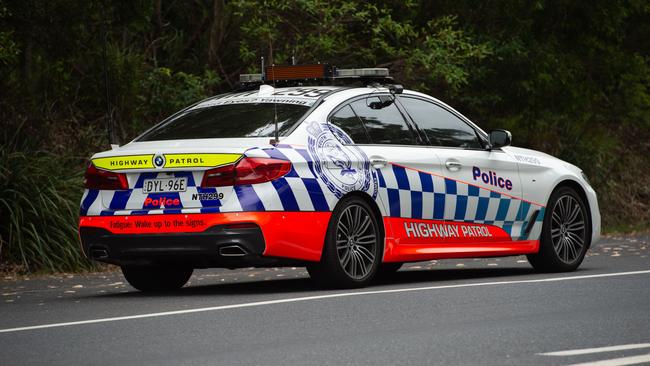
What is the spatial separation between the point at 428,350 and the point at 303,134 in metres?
3.29

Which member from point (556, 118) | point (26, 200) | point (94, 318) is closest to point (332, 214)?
point (94, 318)

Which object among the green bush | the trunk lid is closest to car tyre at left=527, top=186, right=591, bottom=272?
the trunk lid

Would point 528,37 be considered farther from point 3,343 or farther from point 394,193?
point 3,343

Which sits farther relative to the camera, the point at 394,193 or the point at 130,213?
the point at 394,193

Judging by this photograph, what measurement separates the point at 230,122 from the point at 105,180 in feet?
3.36

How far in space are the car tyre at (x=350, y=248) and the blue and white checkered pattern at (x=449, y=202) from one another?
233mm

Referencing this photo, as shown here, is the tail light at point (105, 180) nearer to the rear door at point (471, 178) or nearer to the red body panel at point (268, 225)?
the red body panel at point (268, 225)

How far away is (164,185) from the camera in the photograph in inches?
371

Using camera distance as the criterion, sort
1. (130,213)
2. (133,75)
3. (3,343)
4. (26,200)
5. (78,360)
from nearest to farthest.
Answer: (78,360) < (3,343) < (130,213) < (26,200) < (133,75)

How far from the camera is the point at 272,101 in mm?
10258

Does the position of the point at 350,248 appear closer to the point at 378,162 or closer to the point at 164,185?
the point at 378,162

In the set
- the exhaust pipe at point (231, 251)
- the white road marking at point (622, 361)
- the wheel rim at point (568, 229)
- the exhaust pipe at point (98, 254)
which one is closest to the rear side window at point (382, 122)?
the exhaust pipe at point (231, 251)

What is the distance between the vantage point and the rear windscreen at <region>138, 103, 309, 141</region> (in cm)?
983

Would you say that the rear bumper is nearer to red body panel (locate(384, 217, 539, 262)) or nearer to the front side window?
red body panel (locate(384, 217, 539, 262))
